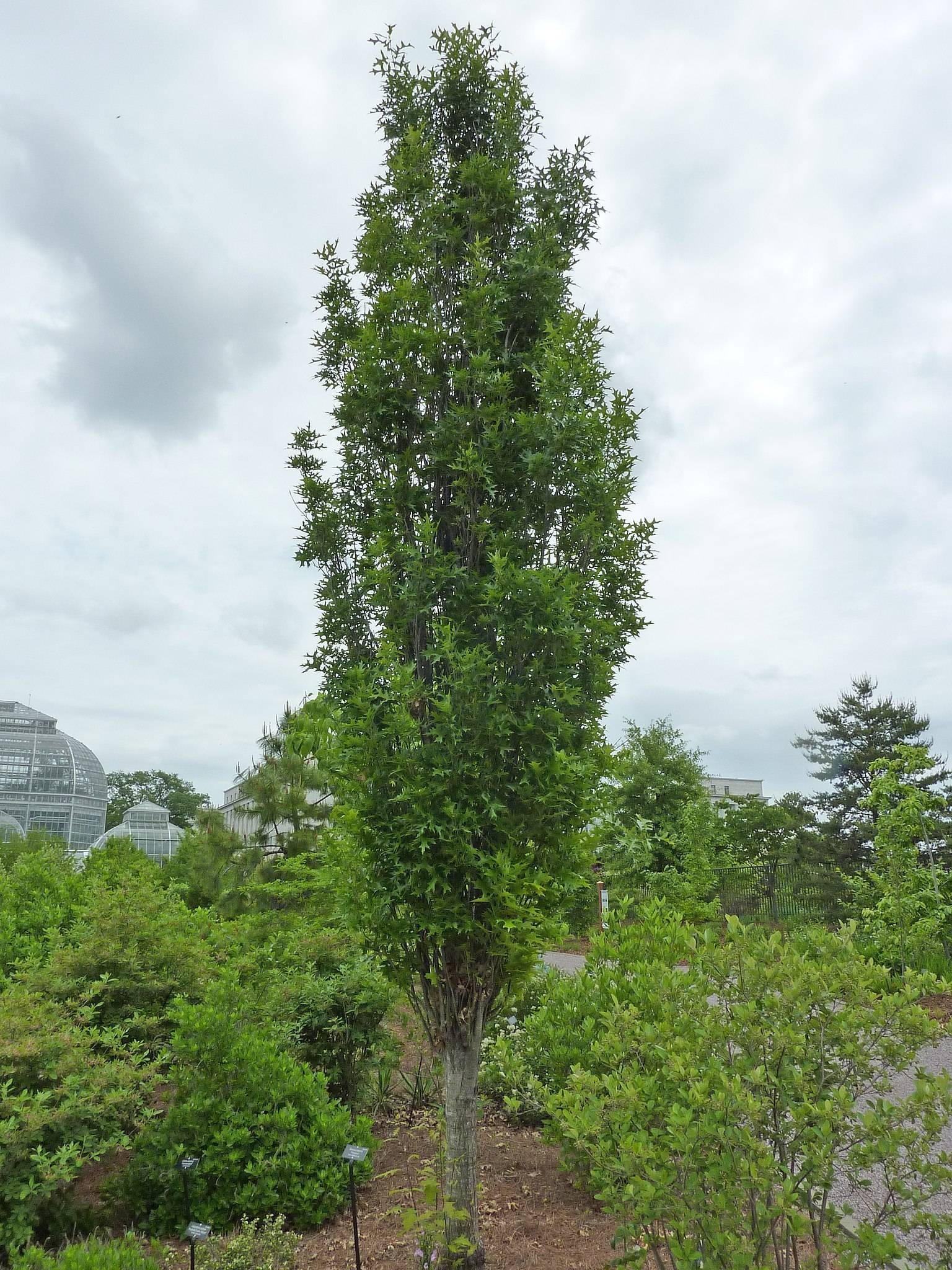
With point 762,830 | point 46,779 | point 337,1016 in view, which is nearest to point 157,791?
point 46,779

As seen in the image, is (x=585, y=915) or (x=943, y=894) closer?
(x=585, y=915)

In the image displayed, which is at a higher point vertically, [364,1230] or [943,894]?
[943,894]

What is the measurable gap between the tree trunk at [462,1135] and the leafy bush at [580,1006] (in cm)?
75

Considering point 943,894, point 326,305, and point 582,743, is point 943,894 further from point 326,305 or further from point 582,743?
point 326,305

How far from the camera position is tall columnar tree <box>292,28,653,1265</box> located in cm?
381

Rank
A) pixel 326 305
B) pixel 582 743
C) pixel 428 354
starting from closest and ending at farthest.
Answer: pixel 582 743
pixel 428 354
pixel 326 305

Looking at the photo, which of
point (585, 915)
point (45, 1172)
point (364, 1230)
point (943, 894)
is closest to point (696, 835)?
point (943, 894)

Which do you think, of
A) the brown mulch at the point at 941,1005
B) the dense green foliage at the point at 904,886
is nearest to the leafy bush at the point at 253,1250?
the brown mulch at the point at 941,1005

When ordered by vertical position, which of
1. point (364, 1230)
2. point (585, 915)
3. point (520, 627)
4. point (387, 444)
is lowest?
point (364, 1230)

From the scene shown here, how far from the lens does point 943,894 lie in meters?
11.5

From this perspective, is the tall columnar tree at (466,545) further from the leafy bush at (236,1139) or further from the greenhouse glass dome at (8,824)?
the greenhouse glass dome at (8,824)

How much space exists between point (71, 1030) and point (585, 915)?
3692 mm

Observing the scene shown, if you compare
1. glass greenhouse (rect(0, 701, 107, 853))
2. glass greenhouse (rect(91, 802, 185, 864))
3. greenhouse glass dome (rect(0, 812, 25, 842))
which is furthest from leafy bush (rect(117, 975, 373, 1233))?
glass greenhouse (rect(0, 701, 107, 853))

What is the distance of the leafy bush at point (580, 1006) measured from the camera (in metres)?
5.04
